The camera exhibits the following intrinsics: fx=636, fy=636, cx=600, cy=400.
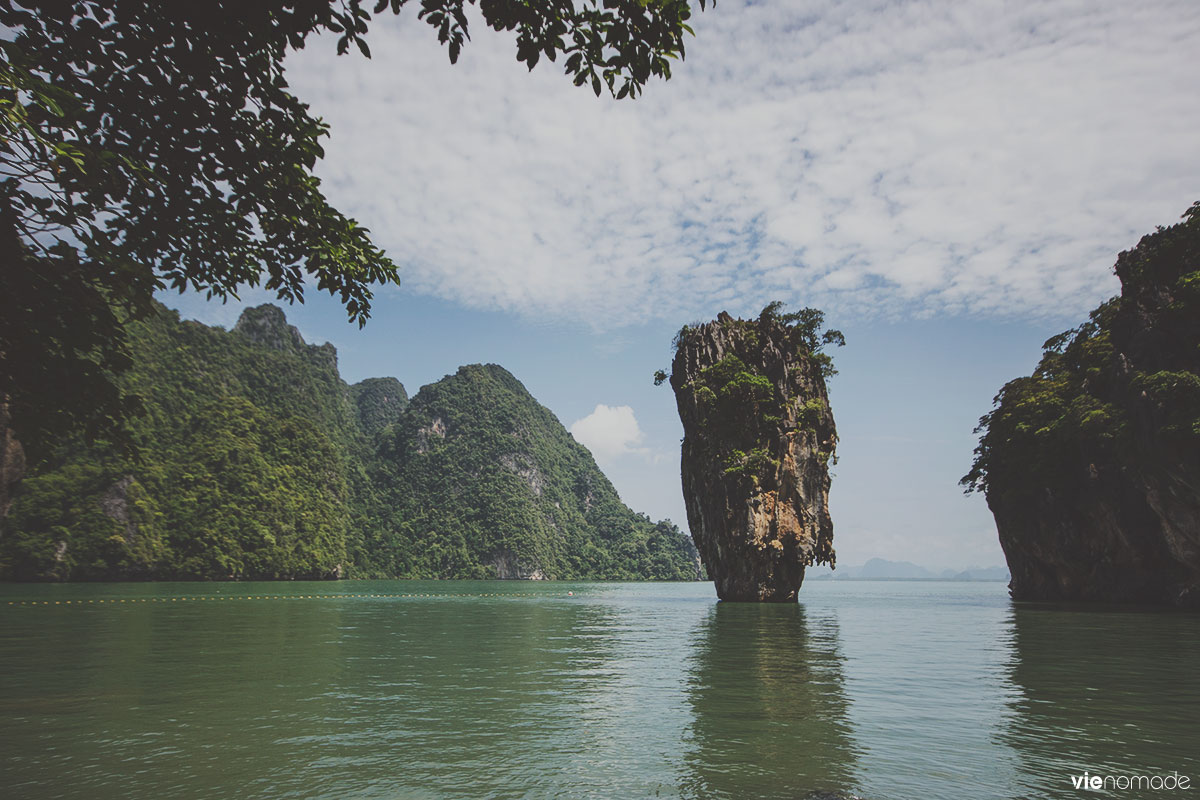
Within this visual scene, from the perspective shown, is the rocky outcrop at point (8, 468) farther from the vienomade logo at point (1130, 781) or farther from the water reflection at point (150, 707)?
the vienomade logo at point (1130, 781)

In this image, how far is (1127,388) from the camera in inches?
1415

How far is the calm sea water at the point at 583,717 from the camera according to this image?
7.44m

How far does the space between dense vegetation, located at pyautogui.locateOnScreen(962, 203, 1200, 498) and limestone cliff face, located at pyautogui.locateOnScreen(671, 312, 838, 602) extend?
48.7ft

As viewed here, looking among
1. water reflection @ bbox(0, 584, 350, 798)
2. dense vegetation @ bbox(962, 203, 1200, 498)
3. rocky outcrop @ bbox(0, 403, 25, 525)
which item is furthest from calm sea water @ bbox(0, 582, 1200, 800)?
dense vegetation @ bbox(962, 203, 1200, 498)

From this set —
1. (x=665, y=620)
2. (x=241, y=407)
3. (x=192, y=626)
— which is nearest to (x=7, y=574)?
(x=241, y=407)

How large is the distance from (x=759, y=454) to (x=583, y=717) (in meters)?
36.0

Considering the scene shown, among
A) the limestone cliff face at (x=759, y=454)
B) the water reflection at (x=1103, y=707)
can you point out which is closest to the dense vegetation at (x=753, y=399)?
the limestone cliff face at (x=759, y=454)

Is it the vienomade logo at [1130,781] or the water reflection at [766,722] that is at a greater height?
the vienomade logo at [1130,781]

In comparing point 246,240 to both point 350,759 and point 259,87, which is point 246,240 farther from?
point 350,759

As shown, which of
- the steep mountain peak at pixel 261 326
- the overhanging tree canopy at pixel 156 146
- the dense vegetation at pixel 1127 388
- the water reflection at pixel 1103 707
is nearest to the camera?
the overhanging tree canopy at pixel 156 146

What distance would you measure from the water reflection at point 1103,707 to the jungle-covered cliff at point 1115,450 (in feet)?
43.7

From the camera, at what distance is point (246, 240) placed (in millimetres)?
7504

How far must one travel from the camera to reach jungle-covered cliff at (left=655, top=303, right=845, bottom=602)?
4534 cm

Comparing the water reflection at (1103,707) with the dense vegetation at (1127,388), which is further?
the dense vegetation at (1127,388)
